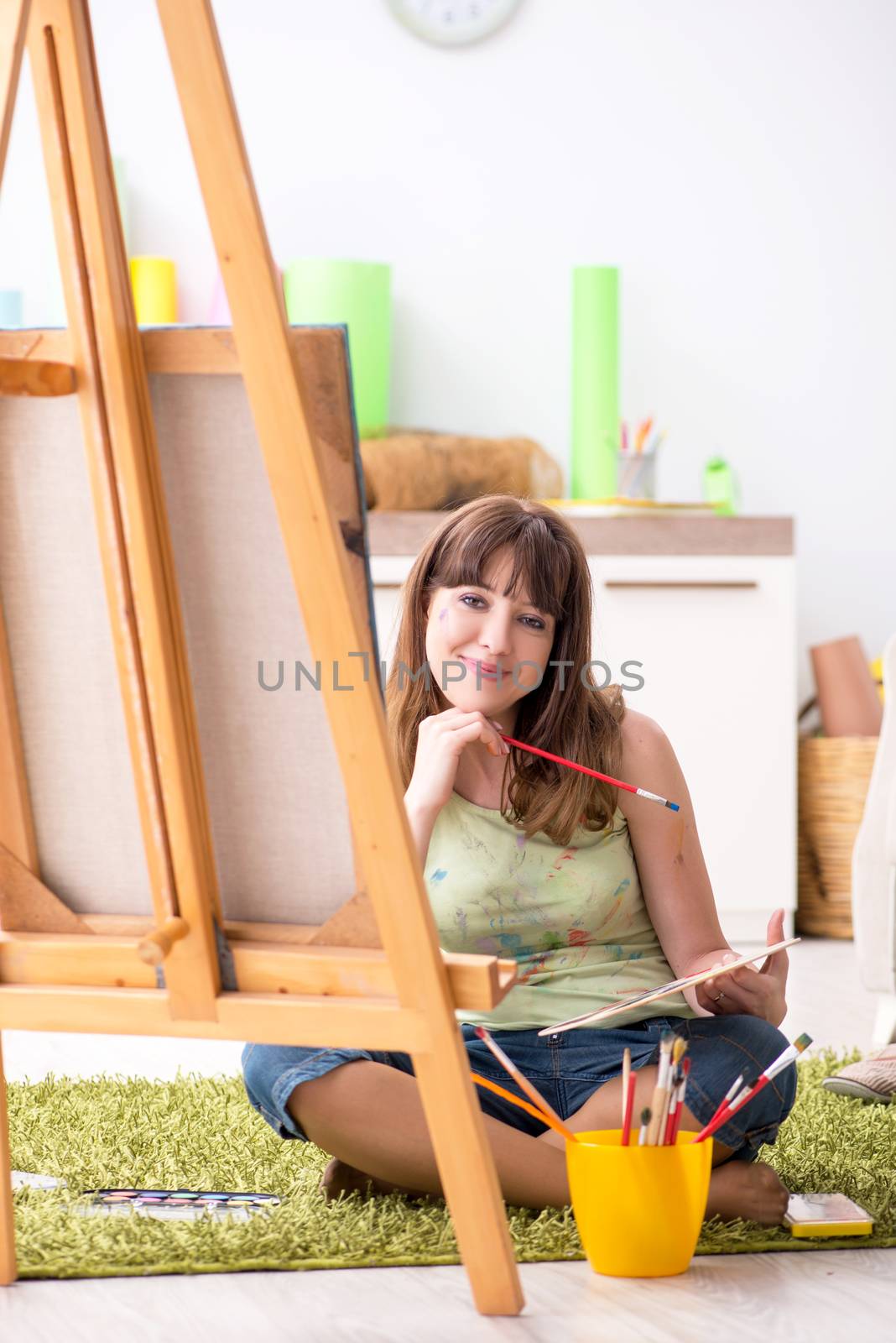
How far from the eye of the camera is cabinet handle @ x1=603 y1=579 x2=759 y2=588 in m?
2.95

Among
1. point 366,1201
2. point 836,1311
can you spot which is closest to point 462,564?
point 366,1201

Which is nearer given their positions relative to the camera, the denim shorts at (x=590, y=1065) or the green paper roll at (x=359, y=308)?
the denim shorts at (x=590, y=1065)

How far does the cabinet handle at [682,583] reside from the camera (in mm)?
2951

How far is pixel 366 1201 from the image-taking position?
4.28 feet

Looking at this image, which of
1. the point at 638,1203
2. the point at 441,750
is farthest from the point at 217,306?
the point at 638,1203

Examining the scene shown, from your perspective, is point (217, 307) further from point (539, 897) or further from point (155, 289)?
point (539, 897)

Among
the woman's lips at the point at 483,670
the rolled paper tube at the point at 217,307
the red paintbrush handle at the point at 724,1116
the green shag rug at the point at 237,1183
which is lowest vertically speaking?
the green shag rug at the point at 237,1183

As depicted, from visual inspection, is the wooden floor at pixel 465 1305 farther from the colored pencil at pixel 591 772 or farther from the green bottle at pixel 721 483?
the green bottle at pixel 721 483

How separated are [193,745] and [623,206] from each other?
104 inches

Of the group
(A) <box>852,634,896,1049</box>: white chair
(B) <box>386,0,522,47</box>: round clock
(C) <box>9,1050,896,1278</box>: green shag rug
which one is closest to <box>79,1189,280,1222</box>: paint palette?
(C) <box>9,1050,896,1278</box>: green shag rug

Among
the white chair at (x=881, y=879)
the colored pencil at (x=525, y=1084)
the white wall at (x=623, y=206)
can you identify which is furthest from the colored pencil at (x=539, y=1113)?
the white wall at (x=623, y=206)

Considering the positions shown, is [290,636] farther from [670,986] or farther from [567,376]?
[567,376]

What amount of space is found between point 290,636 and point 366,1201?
573 millimetres

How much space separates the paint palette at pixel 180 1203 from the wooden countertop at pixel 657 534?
173 centimetres
